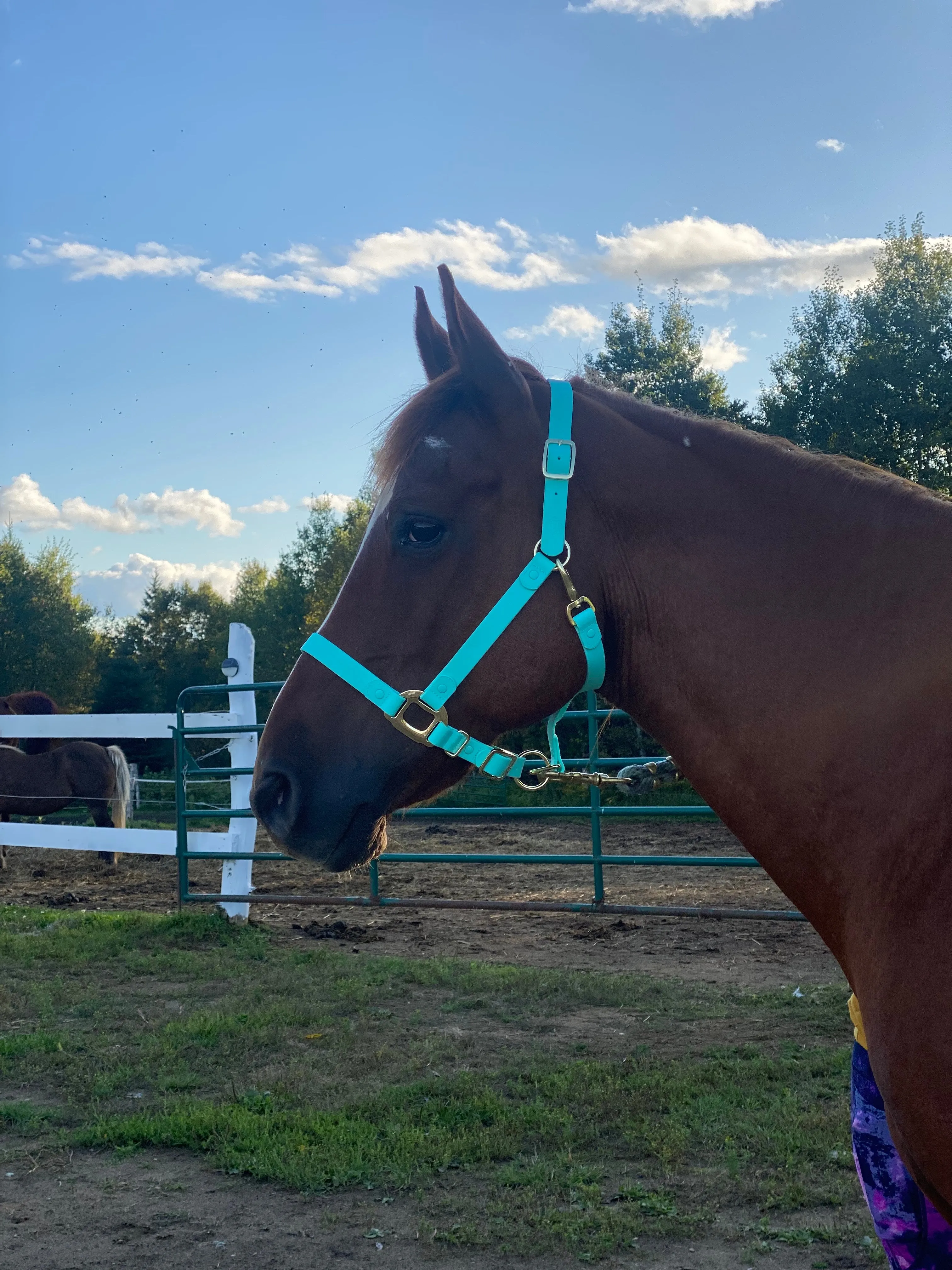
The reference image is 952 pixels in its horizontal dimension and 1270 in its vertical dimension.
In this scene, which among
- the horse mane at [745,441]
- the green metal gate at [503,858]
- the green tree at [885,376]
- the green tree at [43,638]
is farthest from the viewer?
the green tree at [43,638]

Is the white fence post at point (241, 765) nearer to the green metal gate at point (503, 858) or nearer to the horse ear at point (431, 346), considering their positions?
the green metal gate at point (503, 858)

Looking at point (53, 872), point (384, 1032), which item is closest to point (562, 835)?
Result: point (53, 872)

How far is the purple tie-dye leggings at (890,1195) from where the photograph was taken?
142 cm

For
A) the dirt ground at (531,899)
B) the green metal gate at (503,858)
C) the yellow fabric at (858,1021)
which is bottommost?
the dirt ground at (531,899)

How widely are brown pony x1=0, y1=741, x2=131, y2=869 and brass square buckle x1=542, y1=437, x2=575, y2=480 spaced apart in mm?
10306

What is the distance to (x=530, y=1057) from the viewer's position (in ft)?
13.4

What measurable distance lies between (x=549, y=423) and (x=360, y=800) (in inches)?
27.3

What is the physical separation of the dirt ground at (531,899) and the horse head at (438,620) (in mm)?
4433

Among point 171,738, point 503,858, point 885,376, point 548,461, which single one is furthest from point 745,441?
point 885,376

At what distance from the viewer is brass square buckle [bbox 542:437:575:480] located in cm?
150

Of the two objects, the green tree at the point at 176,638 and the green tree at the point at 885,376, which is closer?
the green tree at the point at 885,376

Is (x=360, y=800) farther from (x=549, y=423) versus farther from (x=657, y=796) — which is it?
(x=657, y=796)

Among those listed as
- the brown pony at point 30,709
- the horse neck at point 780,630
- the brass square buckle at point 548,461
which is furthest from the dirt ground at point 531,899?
the brass square buckle at point 548,461

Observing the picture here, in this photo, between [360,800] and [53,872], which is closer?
[360,800]
